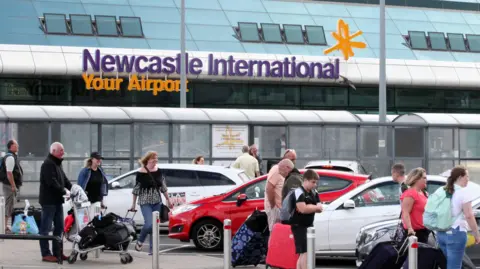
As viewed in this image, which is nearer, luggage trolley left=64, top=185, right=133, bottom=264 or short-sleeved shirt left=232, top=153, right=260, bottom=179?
luggage trolley left=64, top=185, right=133, bottom=264

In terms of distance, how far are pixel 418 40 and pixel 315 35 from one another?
5.07 m

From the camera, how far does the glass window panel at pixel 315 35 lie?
1818 inches

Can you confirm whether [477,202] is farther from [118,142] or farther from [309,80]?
[309,80]

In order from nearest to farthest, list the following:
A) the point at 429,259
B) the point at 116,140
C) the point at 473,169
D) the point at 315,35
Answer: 1. the point at 429,259
2. the point at 116,140
3. the point at 473,169
4. the point at 315,35

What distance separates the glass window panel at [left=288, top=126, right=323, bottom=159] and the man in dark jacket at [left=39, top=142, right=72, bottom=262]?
15.4 metres

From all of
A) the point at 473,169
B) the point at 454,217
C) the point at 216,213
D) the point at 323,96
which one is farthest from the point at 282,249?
the point at 323,96

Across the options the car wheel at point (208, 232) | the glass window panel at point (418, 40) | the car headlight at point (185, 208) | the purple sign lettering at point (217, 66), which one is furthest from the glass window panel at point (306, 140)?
the glass window panel at point (418, 40)

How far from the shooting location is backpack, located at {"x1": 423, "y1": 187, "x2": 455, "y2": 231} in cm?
1203

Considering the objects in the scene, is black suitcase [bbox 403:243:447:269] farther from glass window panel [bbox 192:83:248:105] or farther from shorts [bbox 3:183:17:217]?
glass window panel [bbox 192:83:248:105]

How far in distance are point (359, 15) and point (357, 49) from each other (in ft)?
10.3

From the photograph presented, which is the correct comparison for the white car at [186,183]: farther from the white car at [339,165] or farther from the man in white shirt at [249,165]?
the white car at [339,165]

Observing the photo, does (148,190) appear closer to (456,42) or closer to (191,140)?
(191,140)

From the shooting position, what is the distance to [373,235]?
572 inches

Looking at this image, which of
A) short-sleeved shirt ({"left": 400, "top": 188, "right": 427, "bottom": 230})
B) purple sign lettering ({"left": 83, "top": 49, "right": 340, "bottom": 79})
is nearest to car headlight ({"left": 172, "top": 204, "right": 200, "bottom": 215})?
short-sleeved shirt ({"left": 400, "top": 188, "right": 427, "bottom": 230})
